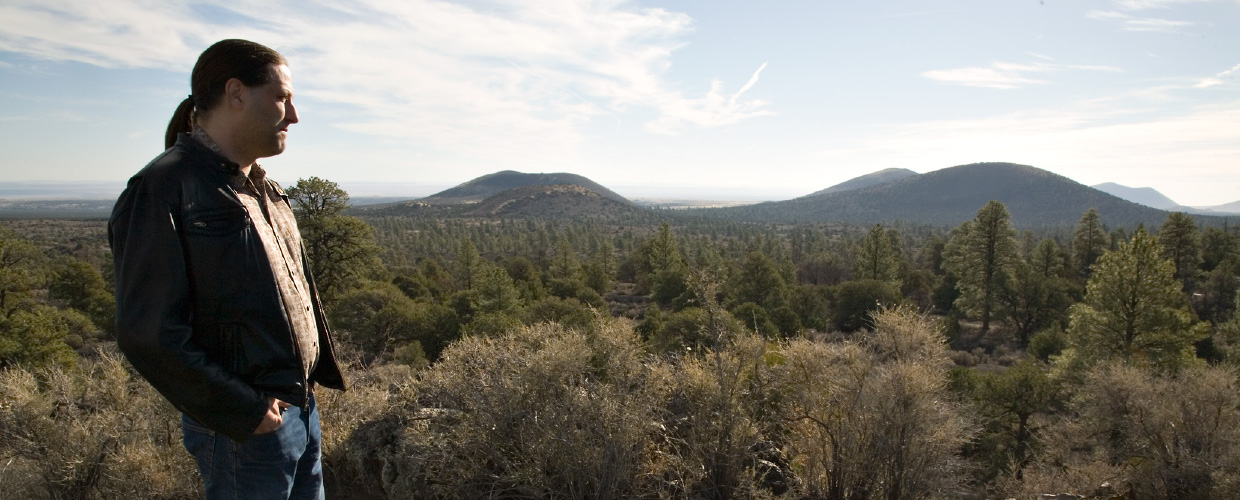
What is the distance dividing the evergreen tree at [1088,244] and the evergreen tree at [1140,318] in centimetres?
2141

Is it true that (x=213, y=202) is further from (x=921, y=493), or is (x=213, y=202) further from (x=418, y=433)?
(x=921, y=493)

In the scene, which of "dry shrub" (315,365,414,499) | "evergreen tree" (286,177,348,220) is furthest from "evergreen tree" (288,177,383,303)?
"dry shrub" (315,365,414,499)

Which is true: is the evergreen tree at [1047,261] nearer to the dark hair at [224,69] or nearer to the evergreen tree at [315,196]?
the evergreen tree at [315,196]

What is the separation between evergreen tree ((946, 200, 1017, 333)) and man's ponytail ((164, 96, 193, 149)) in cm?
3653

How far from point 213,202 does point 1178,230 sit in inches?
1834

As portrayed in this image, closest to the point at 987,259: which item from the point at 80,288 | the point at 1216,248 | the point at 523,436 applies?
the point at 1216,248

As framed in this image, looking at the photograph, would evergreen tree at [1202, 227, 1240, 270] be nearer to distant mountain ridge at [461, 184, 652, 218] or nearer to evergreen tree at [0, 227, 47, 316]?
evergreen tree at [0, 227, 47, 316]

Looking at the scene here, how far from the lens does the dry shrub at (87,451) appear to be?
5.86 metres

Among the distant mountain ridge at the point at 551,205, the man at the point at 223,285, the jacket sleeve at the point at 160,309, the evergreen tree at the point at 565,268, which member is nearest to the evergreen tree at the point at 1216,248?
the evergreen tree at the point at 565,268

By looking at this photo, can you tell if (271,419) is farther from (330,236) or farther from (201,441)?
(330,236)

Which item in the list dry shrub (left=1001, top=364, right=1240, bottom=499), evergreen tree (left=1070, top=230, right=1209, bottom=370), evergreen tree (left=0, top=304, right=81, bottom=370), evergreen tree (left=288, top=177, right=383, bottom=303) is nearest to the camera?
dry shrub (left=1001, top=364, right=1240, bottom=499)

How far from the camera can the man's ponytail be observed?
2.07m

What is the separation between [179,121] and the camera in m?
2.09

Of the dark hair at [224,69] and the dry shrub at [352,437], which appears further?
the dry shrub at [352,437]
